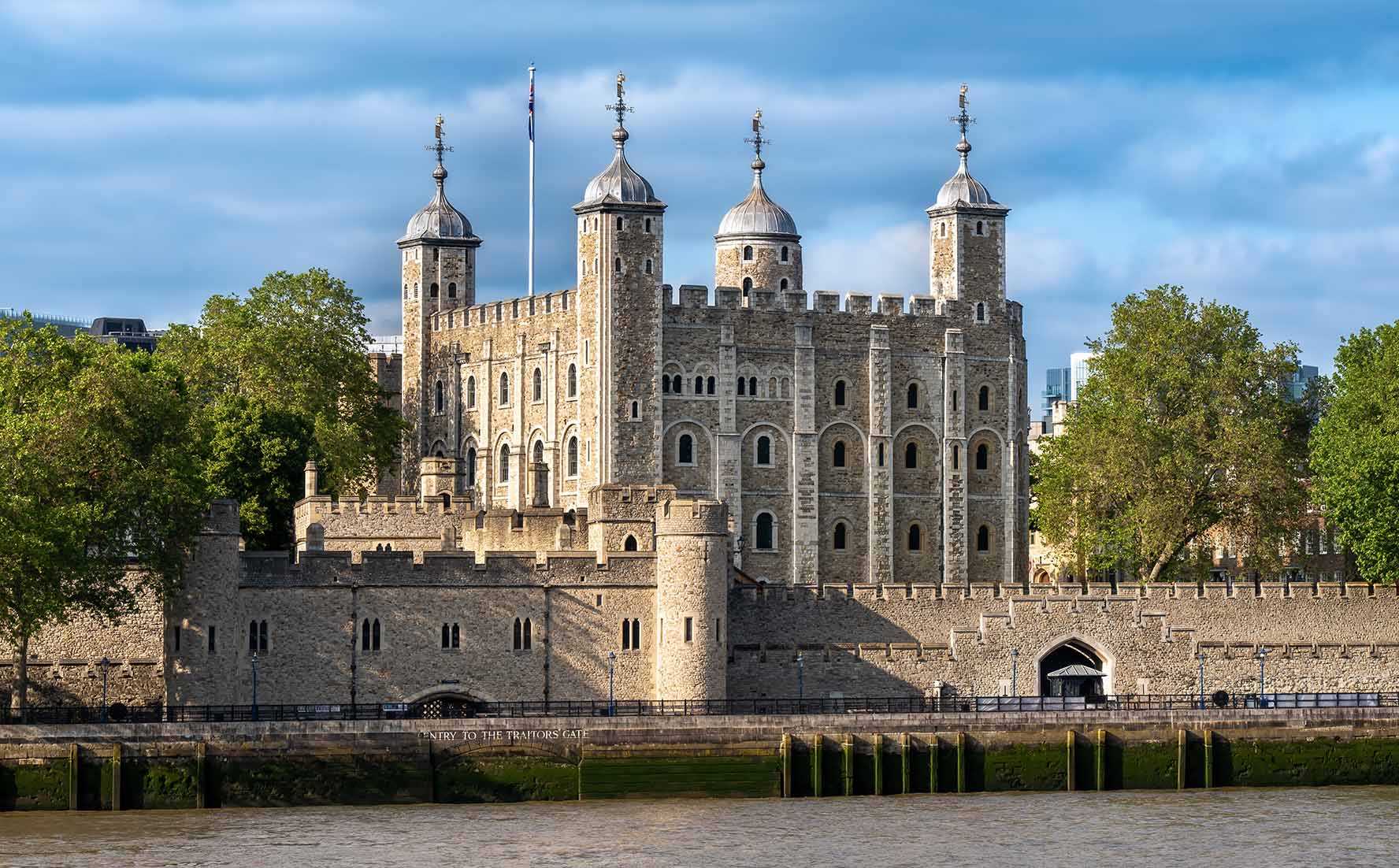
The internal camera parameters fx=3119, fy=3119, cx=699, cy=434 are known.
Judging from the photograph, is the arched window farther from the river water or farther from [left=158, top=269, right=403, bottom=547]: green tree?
the river water

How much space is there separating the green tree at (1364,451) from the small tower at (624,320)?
1946cm

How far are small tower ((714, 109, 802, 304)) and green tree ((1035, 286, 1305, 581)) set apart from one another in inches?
645

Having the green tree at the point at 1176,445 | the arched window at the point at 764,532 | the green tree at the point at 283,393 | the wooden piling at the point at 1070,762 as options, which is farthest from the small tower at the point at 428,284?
the wooden piling at the point at 1070,762

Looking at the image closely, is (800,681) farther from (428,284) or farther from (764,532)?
(428,284)

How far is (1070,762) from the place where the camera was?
63781 mm

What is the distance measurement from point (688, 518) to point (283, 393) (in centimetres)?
2257

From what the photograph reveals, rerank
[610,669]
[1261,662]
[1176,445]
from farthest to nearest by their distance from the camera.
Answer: [1176,445] < [1261,662] < [610,669]

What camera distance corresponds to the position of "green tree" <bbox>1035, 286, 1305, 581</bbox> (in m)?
84.9

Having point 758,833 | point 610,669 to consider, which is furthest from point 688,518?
point 758,833

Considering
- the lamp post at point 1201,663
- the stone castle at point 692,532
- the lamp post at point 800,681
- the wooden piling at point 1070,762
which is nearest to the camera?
the wooden piling at point 1070,762

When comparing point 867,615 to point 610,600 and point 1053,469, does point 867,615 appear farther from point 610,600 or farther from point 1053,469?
point 1053,469

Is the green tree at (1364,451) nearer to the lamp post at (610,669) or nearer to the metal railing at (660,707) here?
the metal railing at (660,707)

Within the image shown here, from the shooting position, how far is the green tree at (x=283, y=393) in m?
79.8

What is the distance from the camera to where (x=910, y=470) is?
3777 inches
